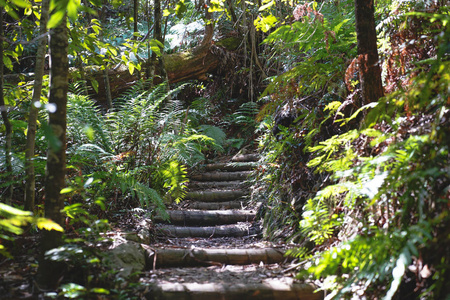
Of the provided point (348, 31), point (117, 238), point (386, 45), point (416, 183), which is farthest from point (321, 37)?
point (117, 238)

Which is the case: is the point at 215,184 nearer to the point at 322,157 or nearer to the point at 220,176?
the point at 220,176

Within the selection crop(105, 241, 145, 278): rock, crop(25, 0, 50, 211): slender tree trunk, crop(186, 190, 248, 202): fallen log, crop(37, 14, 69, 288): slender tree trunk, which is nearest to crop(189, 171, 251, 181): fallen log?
crop(186, 190, 248, 202): fallen log

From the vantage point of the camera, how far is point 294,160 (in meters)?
3.93

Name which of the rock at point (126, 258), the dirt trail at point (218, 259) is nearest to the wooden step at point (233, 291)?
the dirt trail at point (218, 259)

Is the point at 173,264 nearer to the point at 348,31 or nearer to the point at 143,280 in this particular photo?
the point at 143,280

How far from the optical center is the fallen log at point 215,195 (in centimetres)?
545

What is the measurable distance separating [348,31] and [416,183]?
88.1 inches

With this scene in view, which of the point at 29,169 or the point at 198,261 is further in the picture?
the point at 198,261

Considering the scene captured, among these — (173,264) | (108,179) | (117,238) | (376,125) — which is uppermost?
(376,125)

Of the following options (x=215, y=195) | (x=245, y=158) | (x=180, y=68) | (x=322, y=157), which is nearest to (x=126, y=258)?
(x=322, y=157)

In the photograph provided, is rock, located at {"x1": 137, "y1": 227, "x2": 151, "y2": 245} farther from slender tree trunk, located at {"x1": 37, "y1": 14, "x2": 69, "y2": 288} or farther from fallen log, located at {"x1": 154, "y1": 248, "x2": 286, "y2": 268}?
slender tree trunk, located at {"x1": 37, "y1": 14, "x2": 69, "y2": 288}

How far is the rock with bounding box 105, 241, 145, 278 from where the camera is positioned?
2451mm

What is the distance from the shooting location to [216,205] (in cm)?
523

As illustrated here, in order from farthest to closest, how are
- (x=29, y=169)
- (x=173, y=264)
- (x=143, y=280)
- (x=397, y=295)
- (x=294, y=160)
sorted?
(x=294, y=160), (x=173, y=264), (x=29, y=169), (x=143, y=280), (x=397, y=295)
